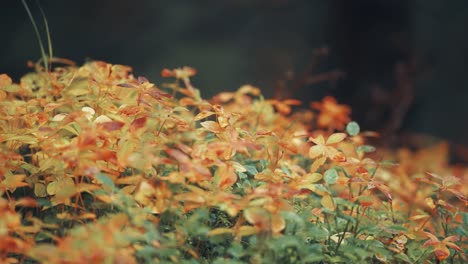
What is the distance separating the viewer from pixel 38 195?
1382mm

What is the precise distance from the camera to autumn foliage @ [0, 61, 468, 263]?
1159mm

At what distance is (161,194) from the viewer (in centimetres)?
123

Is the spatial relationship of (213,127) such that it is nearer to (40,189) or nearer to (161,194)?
(161,194)

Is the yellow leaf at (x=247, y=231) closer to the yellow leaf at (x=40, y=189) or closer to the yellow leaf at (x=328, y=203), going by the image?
the yellow leaf at (x=328, y=203)

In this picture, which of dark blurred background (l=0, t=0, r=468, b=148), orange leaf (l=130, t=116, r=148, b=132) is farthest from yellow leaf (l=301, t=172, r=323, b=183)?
dark blurred background (l=0, t=0, r=468, b=148)

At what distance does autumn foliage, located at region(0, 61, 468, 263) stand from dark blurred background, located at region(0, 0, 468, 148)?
2.98 m

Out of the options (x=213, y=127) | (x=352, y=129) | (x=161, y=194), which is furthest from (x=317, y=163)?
(x=161, y=194)

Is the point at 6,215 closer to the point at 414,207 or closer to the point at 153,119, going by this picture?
the point at 153,119

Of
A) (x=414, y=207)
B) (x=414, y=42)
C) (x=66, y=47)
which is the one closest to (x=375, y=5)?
(x=414, y=42)

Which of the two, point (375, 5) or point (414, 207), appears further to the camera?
point (375, 5)

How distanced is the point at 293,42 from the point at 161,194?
4.17m

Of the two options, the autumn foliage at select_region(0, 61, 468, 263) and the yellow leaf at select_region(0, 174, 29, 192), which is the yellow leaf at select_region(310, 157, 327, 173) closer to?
the autumn foliage at select_region(0, 61, 468, 263)

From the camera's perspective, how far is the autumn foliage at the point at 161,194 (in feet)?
3.80

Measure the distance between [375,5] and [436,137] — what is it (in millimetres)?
1385
